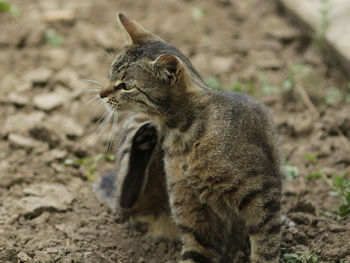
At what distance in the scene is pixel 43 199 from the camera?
4.32 m

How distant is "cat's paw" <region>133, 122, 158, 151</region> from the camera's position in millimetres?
4027

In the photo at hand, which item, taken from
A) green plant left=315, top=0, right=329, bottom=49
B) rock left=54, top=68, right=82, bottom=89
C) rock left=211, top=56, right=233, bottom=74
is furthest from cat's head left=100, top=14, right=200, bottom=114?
green plant left=315, top=0, right=329, bottom=49

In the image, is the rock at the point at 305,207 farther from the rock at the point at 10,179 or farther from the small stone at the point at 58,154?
the rock at the point at 10,179

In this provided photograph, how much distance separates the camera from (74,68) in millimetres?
6109

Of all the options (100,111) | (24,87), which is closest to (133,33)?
(100,111)

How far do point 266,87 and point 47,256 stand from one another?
3.21m

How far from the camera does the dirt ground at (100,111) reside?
3939 mm

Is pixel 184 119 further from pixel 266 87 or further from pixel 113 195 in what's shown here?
pixel 266 87

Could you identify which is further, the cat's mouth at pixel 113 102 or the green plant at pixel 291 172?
the green plant at pixel 291 172

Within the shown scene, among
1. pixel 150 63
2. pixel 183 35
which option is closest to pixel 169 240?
pixel 150 63

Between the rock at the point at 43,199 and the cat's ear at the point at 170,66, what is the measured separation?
1.68 metres

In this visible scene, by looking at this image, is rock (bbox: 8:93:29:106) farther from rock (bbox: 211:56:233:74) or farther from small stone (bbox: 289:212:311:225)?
small stone (bbox: 289:212:311:225)

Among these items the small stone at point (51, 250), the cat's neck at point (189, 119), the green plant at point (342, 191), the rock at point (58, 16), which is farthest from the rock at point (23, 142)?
the green plant at point (342, 191)

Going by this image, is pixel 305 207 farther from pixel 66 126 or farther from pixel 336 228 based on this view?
pixel 66 126
